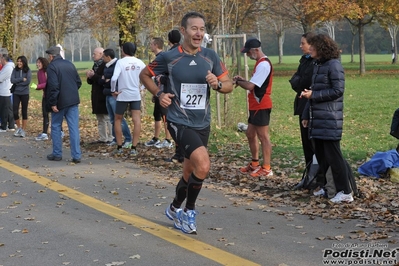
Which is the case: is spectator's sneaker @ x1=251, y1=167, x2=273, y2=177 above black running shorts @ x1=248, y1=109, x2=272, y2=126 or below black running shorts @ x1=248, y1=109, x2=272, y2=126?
below

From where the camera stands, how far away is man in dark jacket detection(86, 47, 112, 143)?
50.6 feet

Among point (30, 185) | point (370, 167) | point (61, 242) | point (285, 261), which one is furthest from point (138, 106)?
point (285, 261)

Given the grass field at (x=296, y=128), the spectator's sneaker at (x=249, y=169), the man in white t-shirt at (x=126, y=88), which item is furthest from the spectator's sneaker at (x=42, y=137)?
the spectator's sneaker at (x=249, y=169)

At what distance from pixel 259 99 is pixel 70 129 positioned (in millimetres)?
3919

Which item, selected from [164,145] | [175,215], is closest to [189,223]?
[175,215]

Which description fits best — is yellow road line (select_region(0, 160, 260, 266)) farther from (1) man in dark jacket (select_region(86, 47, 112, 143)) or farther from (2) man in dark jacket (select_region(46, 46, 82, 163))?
(1) man in dark jacket (select_region(86, 47, 112, 143))

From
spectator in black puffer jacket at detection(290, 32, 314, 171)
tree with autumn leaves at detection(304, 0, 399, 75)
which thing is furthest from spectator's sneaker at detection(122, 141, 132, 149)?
tree with autumn leaves at detection(304, 0, 399, 75)

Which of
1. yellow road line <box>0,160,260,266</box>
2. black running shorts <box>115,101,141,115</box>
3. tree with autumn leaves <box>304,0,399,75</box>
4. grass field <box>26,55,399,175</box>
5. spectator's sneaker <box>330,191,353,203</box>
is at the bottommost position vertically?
grass field <box>26,55,399,175</box>

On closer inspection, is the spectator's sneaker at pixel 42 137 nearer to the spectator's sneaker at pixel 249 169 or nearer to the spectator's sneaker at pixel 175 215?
the spectator's sneaker at pixel 249 169

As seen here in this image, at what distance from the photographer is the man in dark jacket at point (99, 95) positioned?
15.4 meters

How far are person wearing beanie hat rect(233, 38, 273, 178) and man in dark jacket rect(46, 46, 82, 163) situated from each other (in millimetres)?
3491

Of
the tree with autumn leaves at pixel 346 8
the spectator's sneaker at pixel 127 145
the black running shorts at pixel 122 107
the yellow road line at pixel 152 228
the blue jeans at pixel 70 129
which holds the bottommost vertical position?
the yellow road line at pixel 152 228

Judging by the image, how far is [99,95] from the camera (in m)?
15.6

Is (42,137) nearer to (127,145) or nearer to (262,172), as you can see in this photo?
(127,145)
